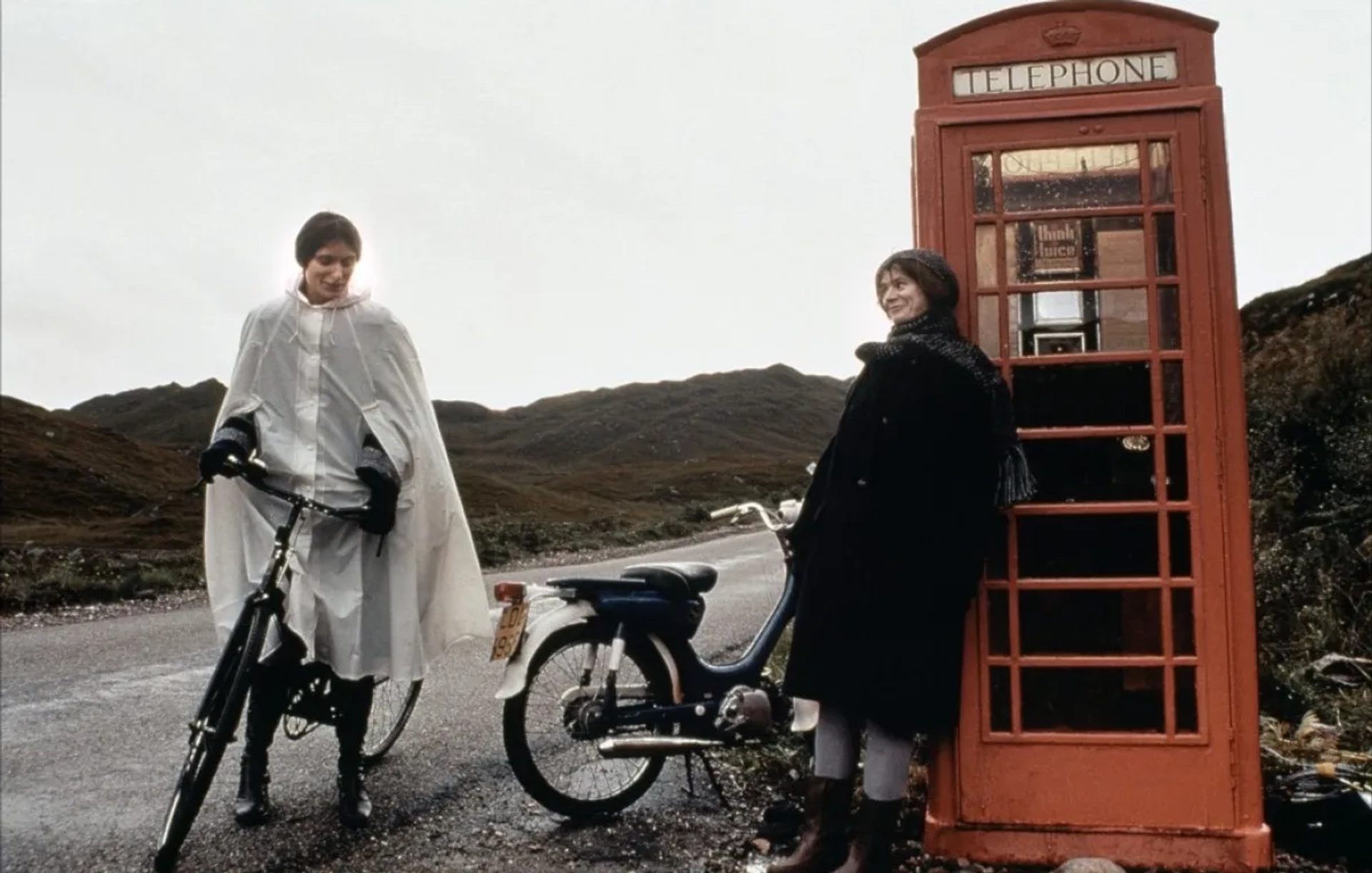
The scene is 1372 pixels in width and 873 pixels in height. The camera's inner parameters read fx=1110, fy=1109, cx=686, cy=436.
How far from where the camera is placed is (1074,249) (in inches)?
157

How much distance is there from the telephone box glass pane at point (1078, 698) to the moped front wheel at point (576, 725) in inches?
54.7

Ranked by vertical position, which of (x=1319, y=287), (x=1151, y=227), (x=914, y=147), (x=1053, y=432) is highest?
(x=1319, y=287)

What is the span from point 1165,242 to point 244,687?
3.57 metres

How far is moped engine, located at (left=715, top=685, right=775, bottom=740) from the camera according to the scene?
14.4 feet

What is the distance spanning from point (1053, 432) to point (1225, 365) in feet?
2.04

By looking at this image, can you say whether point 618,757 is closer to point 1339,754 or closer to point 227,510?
point 227,510

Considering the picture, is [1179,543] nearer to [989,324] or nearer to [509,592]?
[989,324]

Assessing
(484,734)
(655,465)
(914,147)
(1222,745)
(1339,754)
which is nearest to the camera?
(1222,745)

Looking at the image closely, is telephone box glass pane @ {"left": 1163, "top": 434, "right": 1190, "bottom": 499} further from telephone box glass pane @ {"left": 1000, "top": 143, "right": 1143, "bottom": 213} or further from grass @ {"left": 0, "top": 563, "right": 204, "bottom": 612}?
grass @ {"left": 0, "top": 563, "right": 204, "bottom": 612}

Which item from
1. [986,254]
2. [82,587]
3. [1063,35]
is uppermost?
[1063,35]

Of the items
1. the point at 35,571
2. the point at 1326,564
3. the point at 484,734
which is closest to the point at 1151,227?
the point at 484,734

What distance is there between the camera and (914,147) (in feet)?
13.4

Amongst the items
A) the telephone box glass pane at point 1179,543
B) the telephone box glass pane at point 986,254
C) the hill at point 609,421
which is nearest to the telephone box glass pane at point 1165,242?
the telephone box glass pane at point 986,254

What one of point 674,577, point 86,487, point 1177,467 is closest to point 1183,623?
point 1177,467
